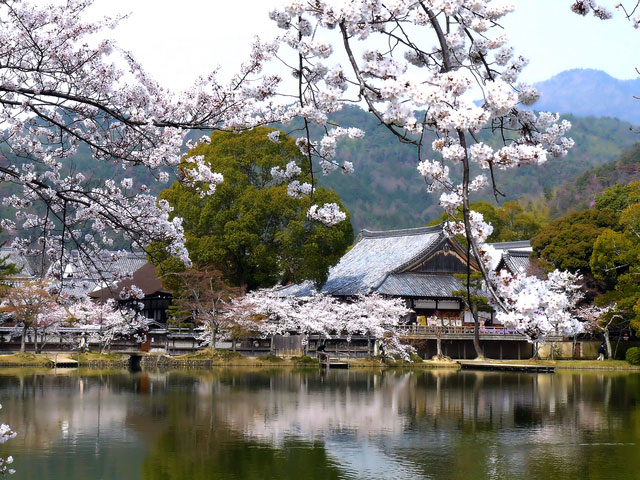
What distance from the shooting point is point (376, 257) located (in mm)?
39438

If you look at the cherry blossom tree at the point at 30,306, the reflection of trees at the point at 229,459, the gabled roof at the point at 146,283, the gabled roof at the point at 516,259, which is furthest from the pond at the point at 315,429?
the gabled roof at the point at 516,259

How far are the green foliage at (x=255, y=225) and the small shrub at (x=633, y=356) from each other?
461 inches

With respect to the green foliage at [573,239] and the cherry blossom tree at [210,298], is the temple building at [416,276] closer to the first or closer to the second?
the green foliage at [573,239]

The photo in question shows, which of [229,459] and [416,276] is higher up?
[416,276]

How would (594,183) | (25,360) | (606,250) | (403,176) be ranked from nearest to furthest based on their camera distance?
1. (25,360)
2. (606,250)
3. (594,183)
4. (403,176)

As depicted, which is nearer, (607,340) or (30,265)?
(607,340)

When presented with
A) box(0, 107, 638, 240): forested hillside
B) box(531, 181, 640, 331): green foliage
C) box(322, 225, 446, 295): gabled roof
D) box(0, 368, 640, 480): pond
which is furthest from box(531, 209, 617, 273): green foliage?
box(0, 107, 638, 240): forested hillside

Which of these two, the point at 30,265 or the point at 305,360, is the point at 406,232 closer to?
the point at 305,360

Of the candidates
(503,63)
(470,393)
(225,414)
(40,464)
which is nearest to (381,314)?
(470,393)

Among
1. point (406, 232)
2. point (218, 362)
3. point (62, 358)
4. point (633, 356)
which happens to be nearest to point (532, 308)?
point (218, 362)

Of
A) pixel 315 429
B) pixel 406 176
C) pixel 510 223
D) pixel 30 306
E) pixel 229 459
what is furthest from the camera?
pixel 406 176

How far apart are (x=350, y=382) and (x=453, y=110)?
21509mm

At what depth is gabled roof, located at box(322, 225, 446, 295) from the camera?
35.6 m

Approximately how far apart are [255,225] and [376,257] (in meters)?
9.95
